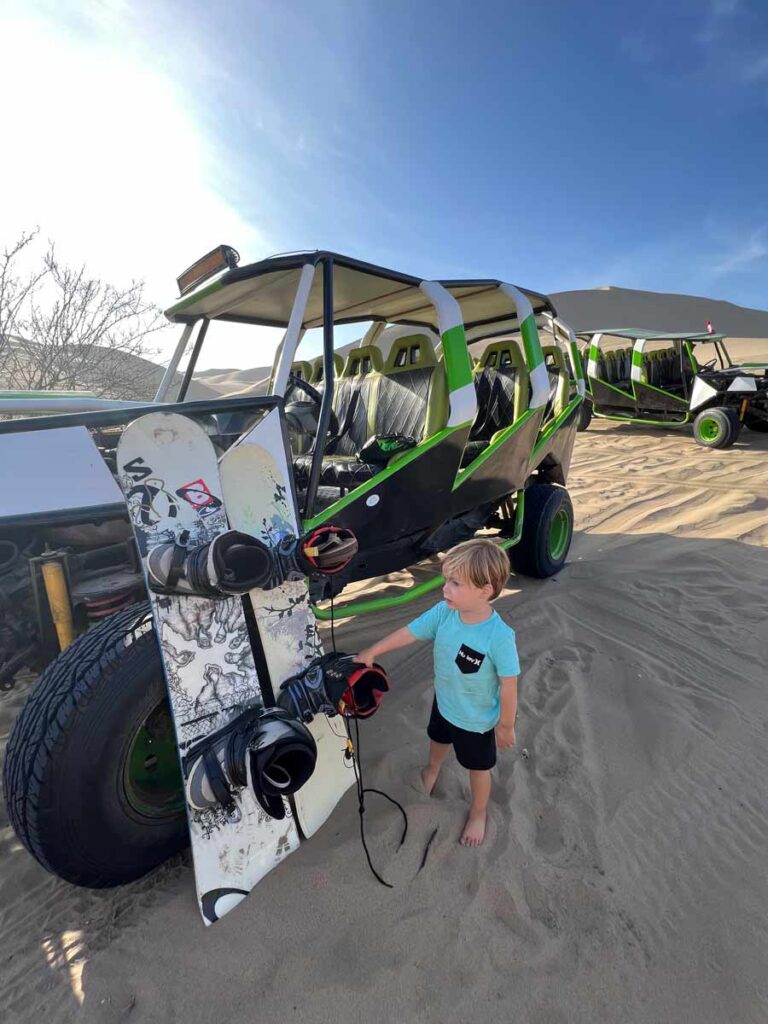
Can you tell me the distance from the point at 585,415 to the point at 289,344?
1087 cm

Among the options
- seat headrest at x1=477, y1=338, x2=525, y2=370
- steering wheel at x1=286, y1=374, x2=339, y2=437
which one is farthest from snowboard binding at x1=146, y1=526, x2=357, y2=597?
seat headrest at x1=477, y1=338, x2=525, y2=370

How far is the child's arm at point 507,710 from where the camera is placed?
1.74 metres

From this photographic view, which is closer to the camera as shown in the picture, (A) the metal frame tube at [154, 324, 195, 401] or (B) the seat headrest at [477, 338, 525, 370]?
(A) the metal frame tube at [154, 324, 195, 401]

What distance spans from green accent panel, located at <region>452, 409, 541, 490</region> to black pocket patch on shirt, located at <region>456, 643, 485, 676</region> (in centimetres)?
147

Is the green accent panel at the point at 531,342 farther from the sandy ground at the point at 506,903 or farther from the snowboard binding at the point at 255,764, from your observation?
the snowboard binding at the point at 255,764

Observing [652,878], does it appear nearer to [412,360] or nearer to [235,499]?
[235,499]

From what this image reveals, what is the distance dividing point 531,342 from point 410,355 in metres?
1.00

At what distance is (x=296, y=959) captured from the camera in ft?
4.93

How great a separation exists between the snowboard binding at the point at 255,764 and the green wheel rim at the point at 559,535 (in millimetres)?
3241

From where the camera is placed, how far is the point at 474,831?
1864mm

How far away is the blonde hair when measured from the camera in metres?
1.70

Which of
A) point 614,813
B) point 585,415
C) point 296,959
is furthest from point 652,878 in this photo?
point 585,415

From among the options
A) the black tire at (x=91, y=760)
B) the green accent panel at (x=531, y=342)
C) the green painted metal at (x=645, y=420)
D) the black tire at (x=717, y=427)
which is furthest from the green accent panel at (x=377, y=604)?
the green painted metal at (x=645, y=420)

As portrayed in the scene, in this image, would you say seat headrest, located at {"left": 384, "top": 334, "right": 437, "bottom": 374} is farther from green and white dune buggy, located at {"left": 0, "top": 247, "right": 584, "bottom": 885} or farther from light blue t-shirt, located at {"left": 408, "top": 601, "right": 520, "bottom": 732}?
light blue t-shirt, located at {"left": 408, "top": 601, "right": 520, "bottom": 732}
